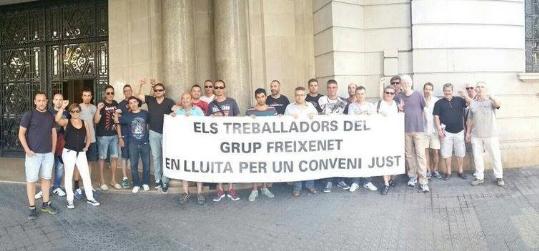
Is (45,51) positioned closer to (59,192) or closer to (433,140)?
(59,192)

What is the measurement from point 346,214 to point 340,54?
468 centimetres

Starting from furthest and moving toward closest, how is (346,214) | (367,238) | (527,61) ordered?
(527,61)
(346,214)
(367,238)

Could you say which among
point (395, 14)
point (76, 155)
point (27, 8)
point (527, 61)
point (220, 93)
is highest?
point (27, 8)

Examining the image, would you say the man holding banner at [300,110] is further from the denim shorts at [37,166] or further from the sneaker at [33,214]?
the sneaker at [33,214]

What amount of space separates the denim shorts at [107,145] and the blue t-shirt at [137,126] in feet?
1.76

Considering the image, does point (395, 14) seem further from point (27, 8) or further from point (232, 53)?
point (27, 8)

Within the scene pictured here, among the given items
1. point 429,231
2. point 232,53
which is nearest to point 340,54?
point 232,53

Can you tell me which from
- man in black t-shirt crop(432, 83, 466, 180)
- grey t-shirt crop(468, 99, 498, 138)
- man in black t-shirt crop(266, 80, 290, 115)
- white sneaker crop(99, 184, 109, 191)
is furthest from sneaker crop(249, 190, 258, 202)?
grey t-shirt crop(468, 99, 498, 138)

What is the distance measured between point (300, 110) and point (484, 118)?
11.5 ft

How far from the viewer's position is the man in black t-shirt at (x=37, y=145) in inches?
260

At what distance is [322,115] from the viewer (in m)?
7.79

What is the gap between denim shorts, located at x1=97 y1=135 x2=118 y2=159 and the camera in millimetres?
8436

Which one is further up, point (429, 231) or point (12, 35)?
point (12, 35)

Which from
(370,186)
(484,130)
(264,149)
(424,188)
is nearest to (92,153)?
(264,149)
